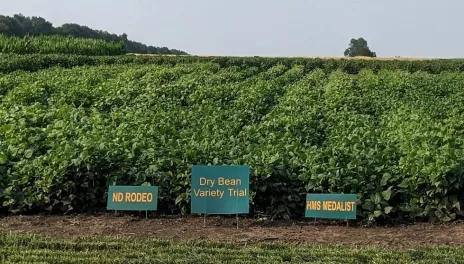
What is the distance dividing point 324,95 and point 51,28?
5134 cm

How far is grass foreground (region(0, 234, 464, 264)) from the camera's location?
4.93m

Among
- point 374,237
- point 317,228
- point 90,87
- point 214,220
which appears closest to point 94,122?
point 214,220

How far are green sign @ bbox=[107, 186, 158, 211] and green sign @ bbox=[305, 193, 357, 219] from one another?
169 centimetres

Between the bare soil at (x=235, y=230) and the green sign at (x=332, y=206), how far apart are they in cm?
16

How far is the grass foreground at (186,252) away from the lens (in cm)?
493

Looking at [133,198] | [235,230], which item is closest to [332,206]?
[235,230]

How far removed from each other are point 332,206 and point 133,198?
7.11 ft

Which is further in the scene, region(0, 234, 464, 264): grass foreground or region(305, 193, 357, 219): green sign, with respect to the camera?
region(305, 193, 357, 219): green sign

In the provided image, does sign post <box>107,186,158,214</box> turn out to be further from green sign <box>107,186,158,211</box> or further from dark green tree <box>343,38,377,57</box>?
dark green tree <box>343,38,377,57</box>

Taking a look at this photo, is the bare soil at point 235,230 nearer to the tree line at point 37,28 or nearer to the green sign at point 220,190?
the green sign at point 220,190

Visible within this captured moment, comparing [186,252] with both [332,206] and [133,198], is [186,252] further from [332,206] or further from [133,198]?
[332,206]

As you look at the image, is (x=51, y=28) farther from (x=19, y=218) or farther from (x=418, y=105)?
(x=19, y=218)

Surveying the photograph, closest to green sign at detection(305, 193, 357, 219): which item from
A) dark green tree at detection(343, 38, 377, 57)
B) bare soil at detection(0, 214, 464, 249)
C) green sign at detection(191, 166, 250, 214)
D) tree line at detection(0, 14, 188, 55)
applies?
bare soil at detection(0, 214, 464, 249)

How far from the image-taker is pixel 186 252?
5164 mm
